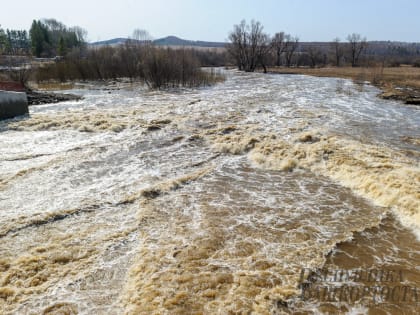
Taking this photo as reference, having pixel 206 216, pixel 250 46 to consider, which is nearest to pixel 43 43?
pixel 250 46

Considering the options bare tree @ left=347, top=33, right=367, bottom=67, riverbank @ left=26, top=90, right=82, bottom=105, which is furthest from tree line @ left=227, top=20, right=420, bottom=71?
riverbank @ left=26, top=90, right=82, bottom=105

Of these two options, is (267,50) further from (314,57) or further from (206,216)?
(206,216)

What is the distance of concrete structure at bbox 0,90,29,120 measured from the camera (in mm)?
15555

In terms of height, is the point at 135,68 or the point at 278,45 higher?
the point at 278,45

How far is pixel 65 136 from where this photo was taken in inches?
498

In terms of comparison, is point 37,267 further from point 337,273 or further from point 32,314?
point 337,273

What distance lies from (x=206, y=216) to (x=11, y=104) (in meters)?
14.1

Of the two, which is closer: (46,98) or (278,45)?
(46,98)

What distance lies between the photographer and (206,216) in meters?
6.68

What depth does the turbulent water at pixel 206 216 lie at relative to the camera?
14.8 ft

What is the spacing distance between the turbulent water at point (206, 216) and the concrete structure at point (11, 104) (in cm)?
321

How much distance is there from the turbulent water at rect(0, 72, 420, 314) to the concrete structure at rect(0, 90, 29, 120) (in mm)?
3206

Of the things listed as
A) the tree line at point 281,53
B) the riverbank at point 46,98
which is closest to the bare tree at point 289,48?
the tree line at point 281,53

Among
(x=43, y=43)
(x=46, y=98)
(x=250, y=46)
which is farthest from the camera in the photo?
(x=43, y=43)
